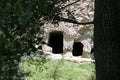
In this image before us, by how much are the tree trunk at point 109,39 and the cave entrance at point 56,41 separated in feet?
24.6

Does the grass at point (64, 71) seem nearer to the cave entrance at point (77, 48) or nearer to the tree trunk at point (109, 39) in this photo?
the cave entrance at point (77, 48)

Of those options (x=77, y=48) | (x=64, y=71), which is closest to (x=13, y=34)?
(x=64, y=71)

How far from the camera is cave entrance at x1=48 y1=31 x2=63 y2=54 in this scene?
10.3 meters

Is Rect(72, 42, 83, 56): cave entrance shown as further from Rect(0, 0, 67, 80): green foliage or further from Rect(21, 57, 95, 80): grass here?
Rect(0, 0, 67, 80): green foliage

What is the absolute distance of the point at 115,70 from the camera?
102 inches

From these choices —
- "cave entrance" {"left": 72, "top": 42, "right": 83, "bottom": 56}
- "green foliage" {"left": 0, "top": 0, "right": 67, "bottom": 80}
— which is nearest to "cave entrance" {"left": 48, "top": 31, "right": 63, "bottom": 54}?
"cave entrance" {"left": 72, "top": 42, "right": 83, "bottom": 56}

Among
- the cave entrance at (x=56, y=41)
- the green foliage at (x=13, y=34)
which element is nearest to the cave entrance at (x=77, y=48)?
the cave entrance at (x=56, y=41)

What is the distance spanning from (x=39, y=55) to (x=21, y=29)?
1.17 meters

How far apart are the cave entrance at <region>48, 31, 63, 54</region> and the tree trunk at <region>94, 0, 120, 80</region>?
749 cm

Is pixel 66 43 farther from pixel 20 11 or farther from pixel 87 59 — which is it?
pixel 20 11

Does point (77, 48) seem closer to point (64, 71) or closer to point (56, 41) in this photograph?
point (56, 41)

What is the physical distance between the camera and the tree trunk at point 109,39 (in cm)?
262

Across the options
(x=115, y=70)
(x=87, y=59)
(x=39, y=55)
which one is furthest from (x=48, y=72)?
(x=115, y=70)

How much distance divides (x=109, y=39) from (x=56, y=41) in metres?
7.99
